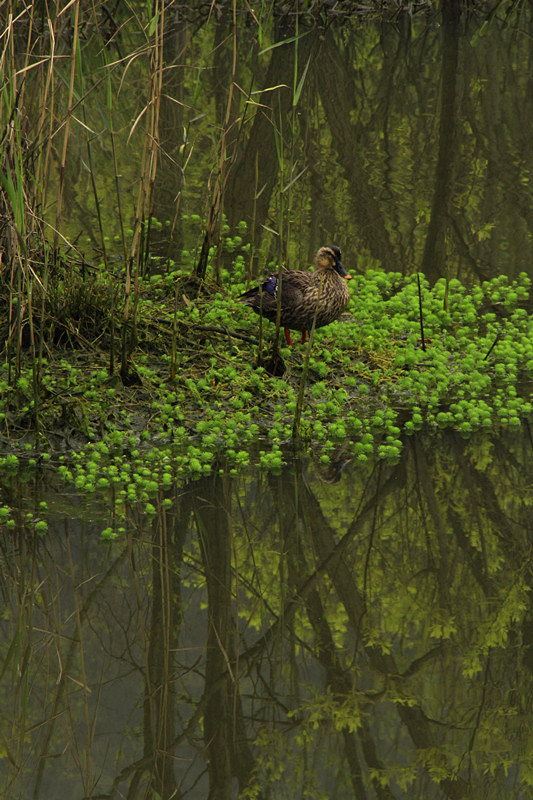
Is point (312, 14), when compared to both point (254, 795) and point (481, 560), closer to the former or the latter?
point (481, 560)

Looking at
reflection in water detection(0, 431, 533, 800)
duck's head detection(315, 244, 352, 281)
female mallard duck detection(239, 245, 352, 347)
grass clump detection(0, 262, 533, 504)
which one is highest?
duck's head detection(315, 244, 352, 281)

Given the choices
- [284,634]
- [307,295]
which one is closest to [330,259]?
[307,295]

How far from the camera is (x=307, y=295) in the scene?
258 inches

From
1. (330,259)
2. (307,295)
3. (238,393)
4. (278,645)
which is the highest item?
(330,259)

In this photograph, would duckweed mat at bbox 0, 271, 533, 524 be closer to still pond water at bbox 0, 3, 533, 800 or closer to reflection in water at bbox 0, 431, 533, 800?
still pond water at bbox 0, 3, 533, 800

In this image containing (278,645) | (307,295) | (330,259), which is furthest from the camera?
(330,259)

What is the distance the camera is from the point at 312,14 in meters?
18.5

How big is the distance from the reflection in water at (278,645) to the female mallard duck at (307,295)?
5.31ft

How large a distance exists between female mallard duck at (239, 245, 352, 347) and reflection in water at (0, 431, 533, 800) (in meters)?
1.62

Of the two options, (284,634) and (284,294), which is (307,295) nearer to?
(284,294)

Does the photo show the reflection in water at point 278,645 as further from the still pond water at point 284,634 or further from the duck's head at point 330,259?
the duck's head at point 330,259

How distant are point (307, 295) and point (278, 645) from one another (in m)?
3.19

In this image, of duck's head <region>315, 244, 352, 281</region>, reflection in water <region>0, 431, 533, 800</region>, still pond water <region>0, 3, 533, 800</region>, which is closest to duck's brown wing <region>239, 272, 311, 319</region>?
duck's head <region>315, 244, 352, 281</region>

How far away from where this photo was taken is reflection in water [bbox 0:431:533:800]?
10.7 ft
